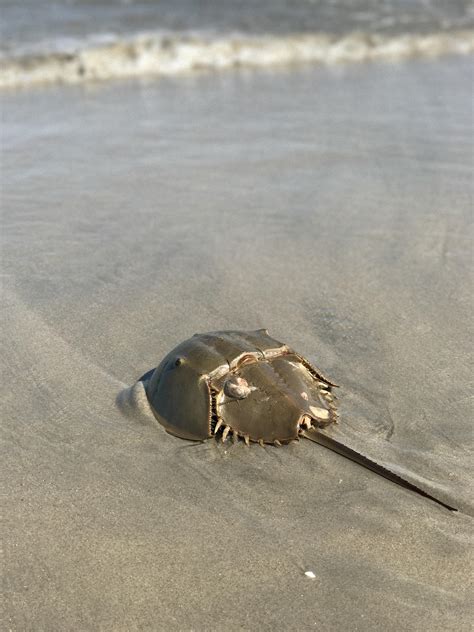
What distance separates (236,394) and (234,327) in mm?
1012

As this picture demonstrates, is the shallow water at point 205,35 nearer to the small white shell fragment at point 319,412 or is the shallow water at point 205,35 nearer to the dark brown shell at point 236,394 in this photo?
the dark brown shell at point 236,394

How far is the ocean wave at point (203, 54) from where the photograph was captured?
31.8ft

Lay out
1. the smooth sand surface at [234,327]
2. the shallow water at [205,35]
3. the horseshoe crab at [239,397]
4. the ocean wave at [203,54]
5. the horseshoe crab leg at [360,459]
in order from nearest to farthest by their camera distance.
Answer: the smooth sand surface at [234,327] < the horseshoe crab leg at [360,459] < the horseshoe crab at [239,397] < the ocean wave at [203,54] < the shallow water at [205,35]

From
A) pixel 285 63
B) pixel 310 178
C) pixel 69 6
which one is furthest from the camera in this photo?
pixel 69 6

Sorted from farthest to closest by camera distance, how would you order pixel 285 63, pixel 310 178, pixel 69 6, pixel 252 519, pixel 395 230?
pixel 69 6 → pixel 285 63 → pixel 310 178 → pixel 395 230 → pixel 252 519

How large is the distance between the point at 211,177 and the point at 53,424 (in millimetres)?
3068

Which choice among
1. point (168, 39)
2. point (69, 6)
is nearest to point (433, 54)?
point (168, 39)

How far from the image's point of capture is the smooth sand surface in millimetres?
2238

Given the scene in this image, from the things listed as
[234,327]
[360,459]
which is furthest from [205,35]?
[360,459]

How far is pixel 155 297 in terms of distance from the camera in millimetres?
3973

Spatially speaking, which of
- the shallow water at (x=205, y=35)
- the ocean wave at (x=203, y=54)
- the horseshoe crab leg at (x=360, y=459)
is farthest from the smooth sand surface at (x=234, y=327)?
the shallow water at (x=205, y=35)

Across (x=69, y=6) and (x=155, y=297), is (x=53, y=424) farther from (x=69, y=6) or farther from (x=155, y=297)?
(x=69, y=6)

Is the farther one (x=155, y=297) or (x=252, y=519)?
(x=155, y=297)

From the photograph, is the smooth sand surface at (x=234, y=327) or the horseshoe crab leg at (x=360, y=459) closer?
the smooth sand surface at (x=234, y=327)
